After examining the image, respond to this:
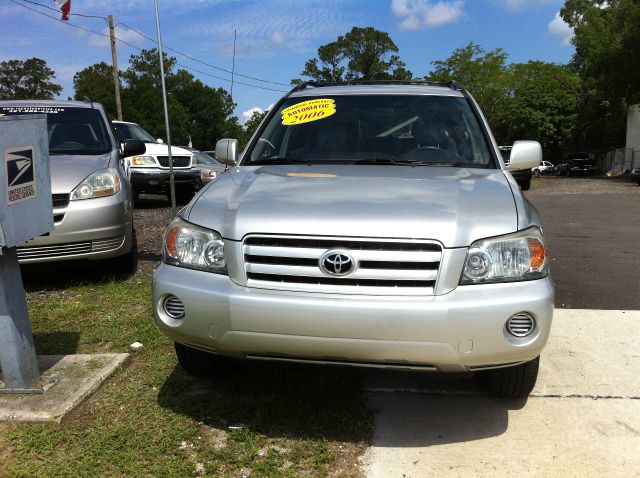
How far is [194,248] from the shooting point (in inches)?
111

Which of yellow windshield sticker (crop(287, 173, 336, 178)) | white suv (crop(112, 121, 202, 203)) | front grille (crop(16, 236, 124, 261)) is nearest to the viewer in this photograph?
yellow windshield sticker (crop(287, 173, 336, 178))

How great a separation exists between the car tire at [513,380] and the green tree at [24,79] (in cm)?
7502

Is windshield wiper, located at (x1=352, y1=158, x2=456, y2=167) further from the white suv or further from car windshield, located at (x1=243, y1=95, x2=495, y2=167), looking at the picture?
the white suv

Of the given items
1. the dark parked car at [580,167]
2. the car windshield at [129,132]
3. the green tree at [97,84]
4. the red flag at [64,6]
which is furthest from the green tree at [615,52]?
the green tree at [97,84]

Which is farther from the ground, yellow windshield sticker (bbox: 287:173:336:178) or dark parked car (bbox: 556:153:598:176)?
yellow windshield sticker (bbox: 287:173:336:178)

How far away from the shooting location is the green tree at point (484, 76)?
48594 millimetres

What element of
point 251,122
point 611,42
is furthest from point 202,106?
point 611,42

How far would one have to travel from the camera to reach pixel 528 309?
2.54 metres

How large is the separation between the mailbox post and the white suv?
8688 millimetres

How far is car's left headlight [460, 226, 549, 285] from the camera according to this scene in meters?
2.57

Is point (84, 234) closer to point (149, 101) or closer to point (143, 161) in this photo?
point (143, 161)

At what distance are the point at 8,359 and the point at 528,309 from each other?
103 inches

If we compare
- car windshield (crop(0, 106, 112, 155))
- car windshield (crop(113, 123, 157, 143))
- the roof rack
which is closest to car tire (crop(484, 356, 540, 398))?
the roof rack

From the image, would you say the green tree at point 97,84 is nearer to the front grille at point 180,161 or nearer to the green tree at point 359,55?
the green tree at point 359,55
